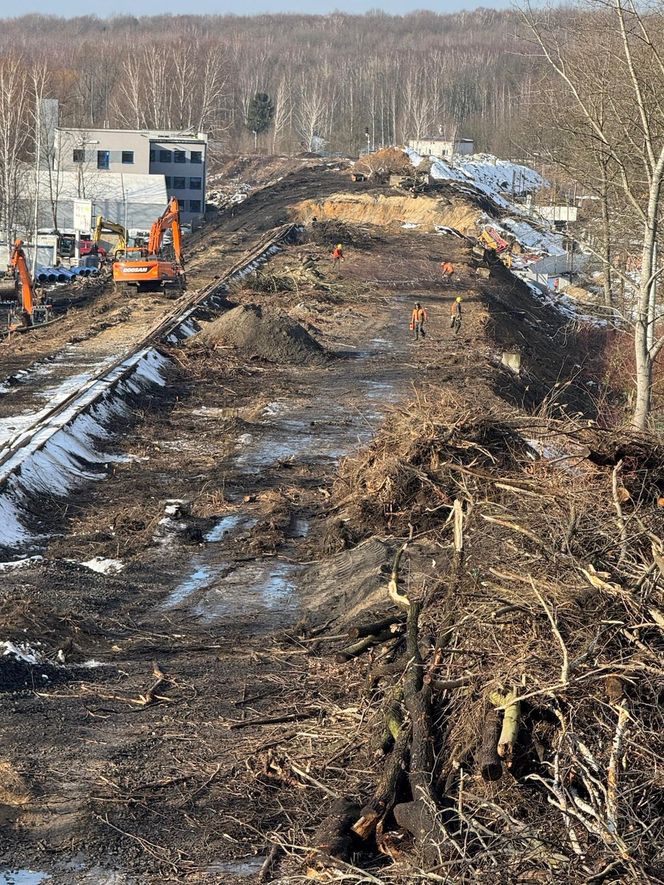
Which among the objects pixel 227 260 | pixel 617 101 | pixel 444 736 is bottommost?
pixel 227 260

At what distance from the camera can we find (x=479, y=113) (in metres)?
125

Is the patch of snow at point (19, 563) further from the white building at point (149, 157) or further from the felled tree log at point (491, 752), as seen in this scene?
the white building at point (149, 157)

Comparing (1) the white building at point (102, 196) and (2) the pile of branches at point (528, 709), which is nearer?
(2) the pile of branches at point (528, 709)

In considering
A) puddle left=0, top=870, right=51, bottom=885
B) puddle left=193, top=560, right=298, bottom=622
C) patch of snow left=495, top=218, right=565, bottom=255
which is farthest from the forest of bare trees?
puddle left=0, top=870, right=51, bottom=885

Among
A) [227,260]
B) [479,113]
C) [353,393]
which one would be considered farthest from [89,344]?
[479,113]

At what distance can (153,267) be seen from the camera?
33.9m

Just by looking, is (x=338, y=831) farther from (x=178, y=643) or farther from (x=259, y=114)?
(x=259, y=114)

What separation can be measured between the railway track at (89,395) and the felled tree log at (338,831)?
318 inches

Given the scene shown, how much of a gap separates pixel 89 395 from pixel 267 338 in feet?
21.5

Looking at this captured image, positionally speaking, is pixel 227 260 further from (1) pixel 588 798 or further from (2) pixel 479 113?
(2) pixel 479 113

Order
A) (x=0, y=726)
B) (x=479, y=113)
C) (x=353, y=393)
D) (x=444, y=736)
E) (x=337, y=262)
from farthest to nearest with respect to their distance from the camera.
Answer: (x=479, y=113), (x=337, y=262), (x=353, y=393), (x=0, y=726), (x=444, y=736)

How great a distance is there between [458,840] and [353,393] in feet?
58.0

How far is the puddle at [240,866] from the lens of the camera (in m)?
6.87

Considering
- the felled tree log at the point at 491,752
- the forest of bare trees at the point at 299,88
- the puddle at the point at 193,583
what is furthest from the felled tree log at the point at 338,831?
the forest of bare trees at the point at 299,88
